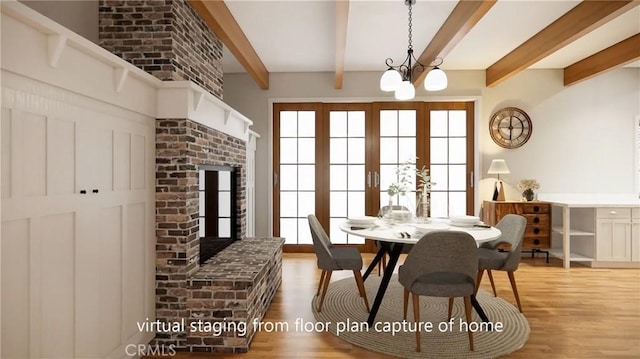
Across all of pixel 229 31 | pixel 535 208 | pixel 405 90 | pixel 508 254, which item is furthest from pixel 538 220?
pixel 229 31

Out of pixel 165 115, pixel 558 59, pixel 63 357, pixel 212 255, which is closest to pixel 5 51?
pixel 165 115

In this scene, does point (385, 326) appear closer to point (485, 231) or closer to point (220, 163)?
point (485, 231)

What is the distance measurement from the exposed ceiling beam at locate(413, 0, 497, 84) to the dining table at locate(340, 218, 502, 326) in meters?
1.79

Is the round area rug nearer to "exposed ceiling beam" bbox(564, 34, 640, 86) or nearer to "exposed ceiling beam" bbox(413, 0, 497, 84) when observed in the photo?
"exposed ceiling beam" bbox(413, 0, 497, 84)

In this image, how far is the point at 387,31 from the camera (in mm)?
3791

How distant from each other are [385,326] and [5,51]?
8.97 feet

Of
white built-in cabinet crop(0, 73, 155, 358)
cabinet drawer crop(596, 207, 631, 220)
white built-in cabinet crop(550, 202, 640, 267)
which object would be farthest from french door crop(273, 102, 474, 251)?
white built-in cabinet crop(0, 73, 155, 358)

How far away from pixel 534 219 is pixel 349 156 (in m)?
2.70

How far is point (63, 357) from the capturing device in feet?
5.44

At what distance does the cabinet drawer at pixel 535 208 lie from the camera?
4.72 metres

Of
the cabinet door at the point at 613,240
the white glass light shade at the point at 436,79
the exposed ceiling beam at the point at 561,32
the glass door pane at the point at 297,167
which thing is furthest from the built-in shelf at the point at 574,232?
the glass door pane at the point at 297,167

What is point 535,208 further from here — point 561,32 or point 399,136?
point 561,32

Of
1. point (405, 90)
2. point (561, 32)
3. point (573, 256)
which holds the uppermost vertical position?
point (561, 32)

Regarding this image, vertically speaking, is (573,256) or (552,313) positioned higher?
(573,256)
